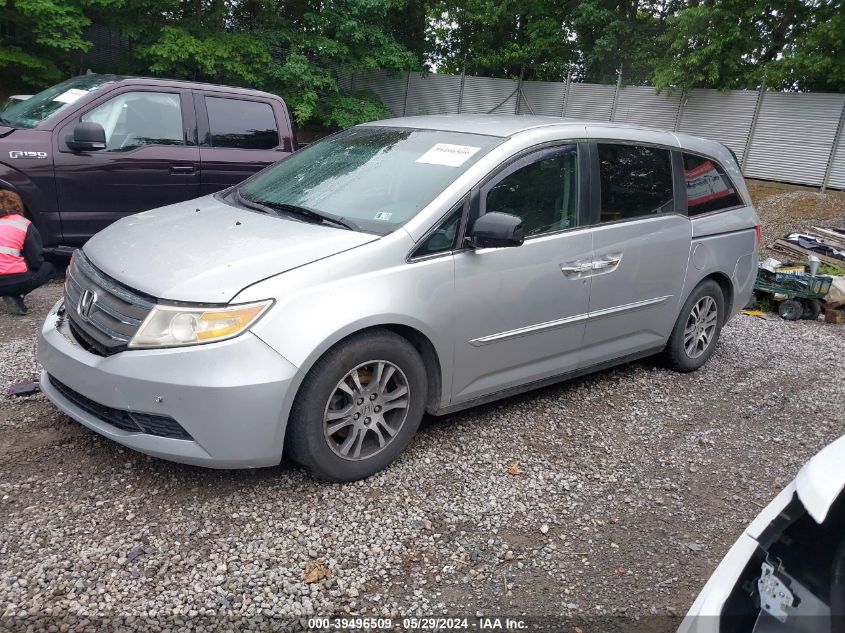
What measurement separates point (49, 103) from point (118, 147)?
2.62 ft

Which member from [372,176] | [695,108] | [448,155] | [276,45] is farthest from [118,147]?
[695,108]

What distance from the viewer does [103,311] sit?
3.10 meters

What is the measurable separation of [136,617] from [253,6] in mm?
19869

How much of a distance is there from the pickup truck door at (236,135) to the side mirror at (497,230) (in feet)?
14.3

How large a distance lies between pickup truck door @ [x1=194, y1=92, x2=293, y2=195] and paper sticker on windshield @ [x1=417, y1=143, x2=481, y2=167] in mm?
3762

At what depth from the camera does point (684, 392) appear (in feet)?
16.5

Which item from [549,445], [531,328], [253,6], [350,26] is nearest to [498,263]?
[531,328]

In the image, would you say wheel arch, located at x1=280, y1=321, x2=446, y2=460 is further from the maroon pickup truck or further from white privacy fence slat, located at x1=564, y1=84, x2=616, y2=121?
white privacy fence slat, located at x1=564, y1=84, x2=616, y2=121

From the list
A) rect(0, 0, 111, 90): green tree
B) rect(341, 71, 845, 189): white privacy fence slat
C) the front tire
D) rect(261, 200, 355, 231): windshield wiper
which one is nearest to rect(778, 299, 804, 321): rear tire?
the front tire

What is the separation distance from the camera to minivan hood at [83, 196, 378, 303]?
2.99 meters

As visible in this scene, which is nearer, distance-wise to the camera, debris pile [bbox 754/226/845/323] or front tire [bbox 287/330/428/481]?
front tire [bbox 287/330/428/481]

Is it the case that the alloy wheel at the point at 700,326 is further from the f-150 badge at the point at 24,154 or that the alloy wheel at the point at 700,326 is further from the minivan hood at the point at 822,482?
the f-150 badge at the point at 24,154

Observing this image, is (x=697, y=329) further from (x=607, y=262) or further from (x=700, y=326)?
(x=607, y=262)

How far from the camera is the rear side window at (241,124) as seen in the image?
701cm
